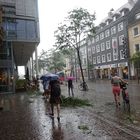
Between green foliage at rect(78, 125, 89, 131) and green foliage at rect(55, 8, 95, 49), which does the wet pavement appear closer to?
green foliage at rect(78, 125, 89, 131)

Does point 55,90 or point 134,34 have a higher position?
point 134,34

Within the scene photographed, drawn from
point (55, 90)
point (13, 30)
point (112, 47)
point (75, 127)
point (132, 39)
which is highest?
point (132, 39)

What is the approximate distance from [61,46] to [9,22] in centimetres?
706

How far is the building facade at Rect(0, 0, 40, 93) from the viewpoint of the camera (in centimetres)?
3042

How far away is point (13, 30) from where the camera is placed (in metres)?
32.1

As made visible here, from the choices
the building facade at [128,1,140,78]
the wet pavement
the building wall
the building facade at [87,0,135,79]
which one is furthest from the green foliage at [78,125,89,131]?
the building wall

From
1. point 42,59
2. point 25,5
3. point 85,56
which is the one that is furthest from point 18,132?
point 42,59

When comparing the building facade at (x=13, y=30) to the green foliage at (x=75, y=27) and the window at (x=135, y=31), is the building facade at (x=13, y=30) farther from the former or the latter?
the window at (x=135, y=31)

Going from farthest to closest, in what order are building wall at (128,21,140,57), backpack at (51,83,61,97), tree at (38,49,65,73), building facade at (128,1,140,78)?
1. tree at (38,49,65,73)
2. building wall at (128,21,140,57)
3. building facade at (128,1,140,78)
4. backpack at (51,83,61,97)

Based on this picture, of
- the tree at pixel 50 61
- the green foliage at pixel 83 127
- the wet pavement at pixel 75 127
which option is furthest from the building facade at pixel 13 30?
the tree at pixel 50 61

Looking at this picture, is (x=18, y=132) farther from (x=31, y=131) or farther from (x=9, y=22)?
(x=9, y=22)

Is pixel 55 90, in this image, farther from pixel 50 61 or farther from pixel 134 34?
pixel 50 61

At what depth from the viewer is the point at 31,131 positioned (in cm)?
872

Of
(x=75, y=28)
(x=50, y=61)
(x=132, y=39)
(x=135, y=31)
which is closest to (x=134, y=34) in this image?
(x=135, y=31)
